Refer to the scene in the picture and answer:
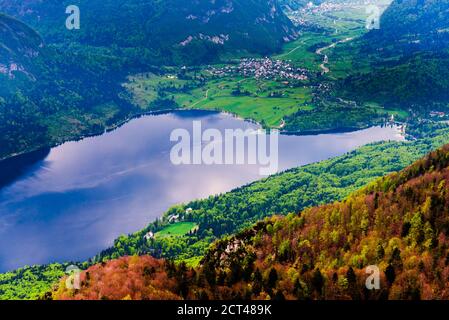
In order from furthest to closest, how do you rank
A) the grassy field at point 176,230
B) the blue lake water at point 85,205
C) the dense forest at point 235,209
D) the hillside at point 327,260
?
the blue lake water at point 85,205 → the grassy field at point 176,230 → the dense forest at point 235,209 → the hillside at point 327,260

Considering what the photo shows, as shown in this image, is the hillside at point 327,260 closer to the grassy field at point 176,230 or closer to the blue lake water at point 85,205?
the grassy field at point 176,230

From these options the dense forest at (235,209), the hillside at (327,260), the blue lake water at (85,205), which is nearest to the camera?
the hillside at (327,260)

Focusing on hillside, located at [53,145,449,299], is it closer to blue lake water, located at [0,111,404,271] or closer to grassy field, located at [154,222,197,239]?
grassy field, located at [154,222,197,239]

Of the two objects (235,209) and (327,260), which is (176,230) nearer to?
(235,209)

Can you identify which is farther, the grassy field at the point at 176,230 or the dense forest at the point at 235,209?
the grassy field at the point at 176,230

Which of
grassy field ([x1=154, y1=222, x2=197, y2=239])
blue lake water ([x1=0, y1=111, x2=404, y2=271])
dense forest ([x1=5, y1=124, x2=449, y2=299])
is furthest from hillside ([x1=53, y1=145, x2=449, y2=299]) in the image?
blue lake water ([x1=0, y1=111, x2=404, y2=271])

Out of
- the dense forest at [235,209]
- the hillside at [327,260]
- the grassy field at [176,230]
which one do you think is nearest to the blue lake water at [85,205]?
the dense forest at [235,209]
